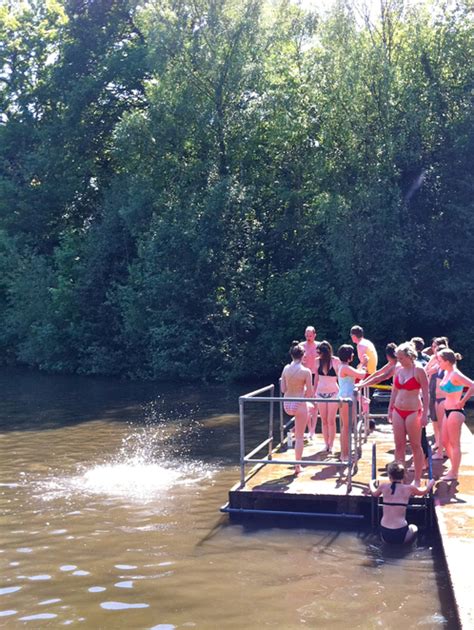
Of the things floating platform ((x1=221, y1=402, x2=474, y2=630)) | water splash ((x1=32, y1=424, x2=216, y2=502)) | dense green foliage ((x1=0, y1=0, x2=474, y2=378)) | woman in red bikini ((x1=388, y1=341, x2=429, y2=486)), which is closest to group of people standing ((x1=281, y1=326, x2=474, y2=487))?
woman in red bikini ((x1=388, y1=341, x2=429, y2=486))

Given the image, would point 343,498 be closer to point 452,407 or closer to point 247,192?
point 452,407

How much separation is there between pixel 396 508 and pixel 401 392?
1.47 m

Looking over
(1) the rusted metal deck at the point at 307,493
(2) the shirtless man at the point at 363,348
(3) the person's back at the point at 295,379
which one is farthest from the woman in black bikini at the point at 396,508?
(2) the shirtless man at the point at 363,348

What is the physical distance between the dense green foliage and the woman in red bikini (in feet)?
60.1

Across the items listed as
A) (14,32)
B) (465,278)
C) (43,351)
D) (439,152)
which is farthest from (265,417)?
(14,32)

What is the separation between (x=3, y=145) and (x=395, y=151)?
19586 millimetres

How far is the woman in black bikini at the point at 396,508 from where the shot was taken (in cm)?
1037

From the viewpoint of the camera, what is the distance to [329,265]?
31.9 meters

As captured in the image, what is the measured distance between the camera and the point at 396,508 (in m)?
10.4

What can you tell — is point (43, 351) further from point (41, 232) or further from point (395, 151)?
point (395, 151)

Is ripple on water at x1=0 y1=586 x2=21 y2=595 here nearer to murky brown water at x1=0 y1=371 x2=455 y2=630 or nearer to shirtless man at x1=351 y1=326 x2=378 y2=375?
murky brown water at x1=0 y1=371 x2=455 y2=630

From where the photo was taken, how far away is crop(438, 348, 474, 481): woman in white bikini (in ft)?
37.3

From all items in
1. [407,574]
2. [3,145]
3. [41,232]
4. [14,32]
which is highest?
[14,32]

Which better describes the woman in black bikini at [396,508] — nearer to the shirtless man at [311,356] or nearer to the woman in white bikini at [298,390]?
the woman in white bikini at [298,390]
